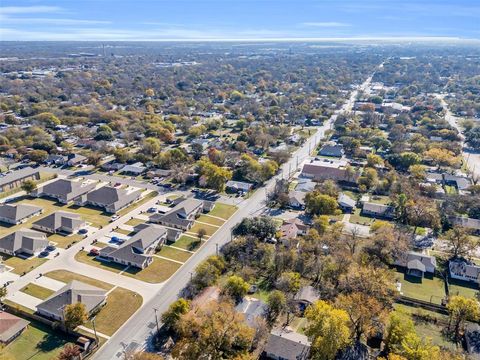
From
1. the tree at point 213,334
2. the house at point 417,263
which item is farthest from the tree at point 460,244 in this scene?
the tree at point 213,334

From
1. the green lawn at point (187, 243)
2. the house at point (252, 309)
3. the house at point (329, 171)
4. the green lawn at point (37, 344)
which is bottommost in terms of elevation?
the green lawn at point (37, 344)

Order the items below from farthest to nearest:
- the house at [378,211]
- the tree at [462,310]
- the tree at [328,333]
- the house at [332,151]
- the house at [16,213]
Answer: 1. the house at [332,151]
2. the house at [378,211]
3. the house at [16,213]
4. the tree at [462,310]
5. the tree at [328,333]

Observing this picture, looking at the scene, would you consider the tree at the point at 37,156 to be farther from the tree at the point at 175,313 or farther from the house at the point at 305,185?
the tree at the point at 175,313

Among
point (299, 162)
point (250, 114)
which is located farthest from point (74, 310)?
point (250, 114)

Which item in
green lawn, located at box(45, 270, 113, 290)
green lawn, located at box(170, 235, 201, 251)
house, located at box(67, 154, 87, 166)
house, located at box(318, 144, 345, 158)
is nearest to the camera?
green lawn, located at box(45, 270, 113, 290)

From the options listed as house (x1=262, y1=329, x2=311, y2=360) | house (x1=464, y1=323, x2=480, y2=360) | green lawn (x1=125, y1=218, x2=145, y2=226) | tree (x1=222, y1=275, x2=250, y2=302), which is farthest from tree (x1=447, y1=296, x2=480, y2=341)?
green lawn (x1=125, y1=218, x2=145, y2=226)

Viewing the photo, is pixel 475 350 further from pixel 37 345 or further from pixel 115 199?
pixel 115 199

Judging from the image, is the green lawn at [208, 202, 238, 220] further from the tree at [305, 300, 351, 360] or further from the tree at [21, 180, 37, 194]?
the tree at [21, 180, 37, 194]
